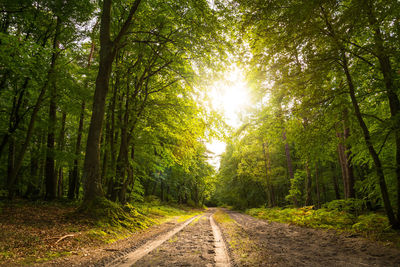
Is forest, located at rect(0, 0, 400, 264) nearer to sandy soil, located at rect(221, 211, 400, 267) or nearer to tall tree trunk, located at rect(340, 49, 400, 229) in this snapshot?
tall tree trunk, located at rect(340, 49, 400, 229)

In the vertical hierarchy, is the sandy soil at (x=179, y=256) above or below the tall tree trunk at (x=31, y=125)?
below

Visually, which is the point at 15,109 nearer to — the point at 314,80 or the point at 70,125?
the point at 70,125

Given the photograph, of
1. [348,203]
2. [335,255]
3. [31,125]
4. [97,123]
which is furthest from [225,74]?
[31,125]

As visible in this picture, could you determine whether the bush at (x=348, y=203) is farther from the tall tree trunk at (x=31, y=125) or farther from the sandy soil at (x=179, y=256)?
the tall tree trunk at (x=31, y=125)

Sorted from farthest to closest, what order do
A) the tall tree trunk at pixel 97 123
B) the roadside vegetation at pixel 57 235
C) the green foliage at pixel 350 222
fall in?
the tall tree trunk at pixel 97 123, the green foliage at pixel 350 222, the roadside vegetation at pixel 57 235

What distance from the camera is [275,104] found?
7707 mm

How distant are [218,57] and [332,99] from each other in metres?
4.42

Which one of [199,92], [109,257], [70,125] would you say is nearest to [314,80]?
[199,92]

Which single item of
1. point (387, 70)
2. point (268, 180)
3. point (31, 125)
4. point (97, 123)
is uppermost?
point (387, 70)

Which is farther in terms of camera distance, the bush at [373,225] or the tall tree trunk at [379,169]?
the bush at [373,225]

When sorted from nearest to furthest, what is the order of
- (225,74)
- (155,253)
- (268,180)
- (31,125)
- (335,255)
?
(155,253)
(335,255)
(225,74)
(31,125)
(268,180)

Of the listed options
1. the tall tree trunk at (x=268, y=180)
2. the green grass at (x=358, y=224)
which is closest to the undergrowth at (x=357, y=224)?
the green grass at (x=358, y=224)

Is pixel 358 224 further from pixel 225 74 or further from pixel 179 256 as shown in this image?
pixel 225 74

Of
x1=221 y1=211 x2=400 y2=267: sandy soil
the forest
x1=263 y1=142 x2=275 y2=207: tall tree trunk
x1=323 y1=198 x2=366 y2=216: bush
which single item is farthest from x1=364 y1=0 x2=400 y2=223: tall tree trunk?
x1=263 y1=142 x2=275 y2=207: tall tree trunk
